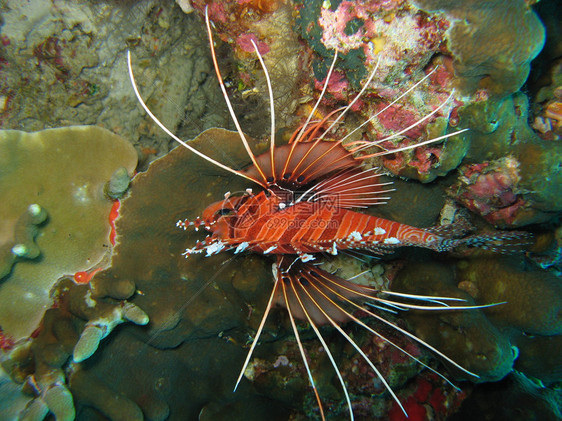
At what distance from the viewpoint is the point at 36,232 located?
7.45ft

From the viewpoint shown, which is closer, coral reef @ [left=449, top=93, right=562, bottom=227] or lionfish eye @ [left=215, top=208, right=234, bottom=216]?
coral reef @ [left=449, top=93, right=562, bottom=227]

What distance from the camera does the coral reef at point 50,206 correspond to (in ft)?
7.28

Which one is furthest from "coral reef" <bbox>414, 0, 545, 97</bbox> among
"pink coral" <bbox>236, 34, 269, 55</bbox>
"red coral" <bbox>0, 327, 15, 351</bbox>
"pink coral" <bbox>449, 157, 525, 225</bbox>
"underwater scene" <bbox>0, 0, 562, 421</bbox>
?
"red coral" <bbox>0, 327, 15, 351</bbox>

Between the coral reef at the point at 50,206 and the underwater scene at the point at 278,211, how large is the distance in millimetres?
15

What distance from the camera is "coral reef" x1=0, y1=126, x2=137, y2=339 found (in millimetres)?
2219

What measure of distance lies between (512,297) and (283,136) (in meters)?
2.41

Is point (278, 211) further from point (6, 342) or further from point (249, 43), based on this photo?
point (6, 342)

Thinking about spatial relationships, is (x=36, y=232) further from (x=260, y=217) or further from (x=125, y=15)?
(x=125, y=15)

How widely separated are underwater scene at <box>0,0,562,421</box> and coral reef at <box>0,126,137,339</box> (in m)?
0.02

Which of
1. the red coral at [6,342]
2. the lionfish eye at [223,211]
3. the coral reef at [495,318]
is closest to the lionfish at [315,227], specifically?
the lionfish eye at [223,211]

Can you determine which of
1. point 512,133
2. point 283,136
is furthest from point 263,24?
point 512,133

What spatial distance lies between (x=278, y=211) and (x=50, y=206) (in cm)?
183

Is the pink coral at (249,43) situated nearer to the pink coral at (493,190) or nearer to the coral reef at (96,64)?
the coral reef at (96,64)

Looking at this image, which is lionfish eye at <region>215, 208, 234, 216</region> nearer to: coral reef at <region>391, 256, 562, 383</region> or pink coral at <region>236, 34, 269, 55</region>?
pink coral at <region>236, 34, 269, 55</region>
